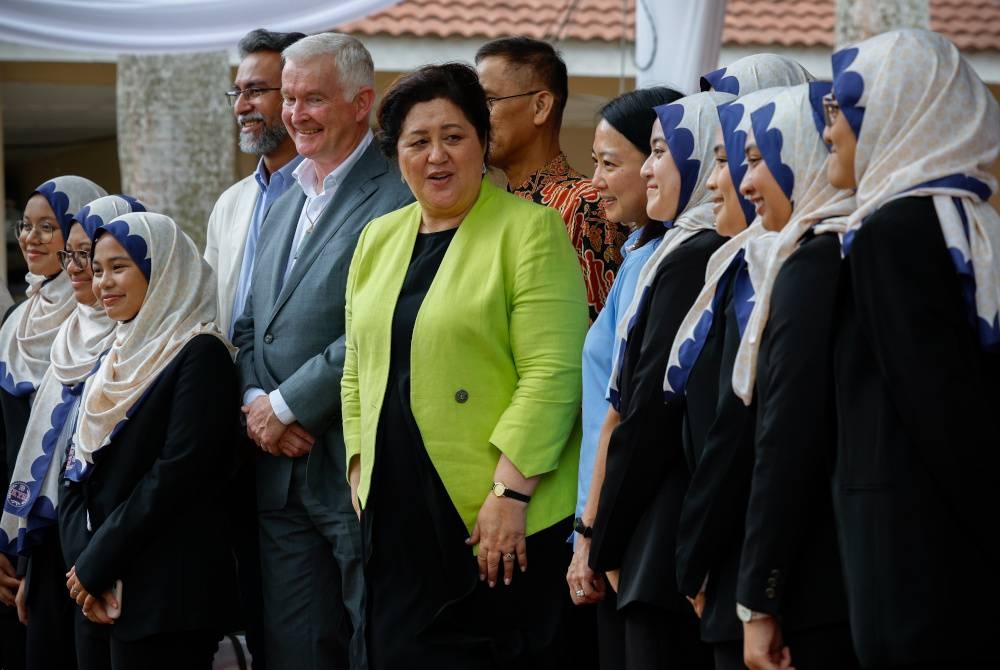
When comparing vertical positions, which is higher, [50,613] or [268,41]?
[268,41]

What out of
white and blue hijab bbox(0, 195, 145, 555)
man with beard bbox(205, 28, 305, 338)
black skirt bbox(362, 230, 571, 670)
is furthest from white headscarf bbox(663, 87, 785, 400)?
white and blue hijab bbox(0, 195, 145, 555)

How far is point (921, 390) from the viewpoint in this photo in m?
2.25

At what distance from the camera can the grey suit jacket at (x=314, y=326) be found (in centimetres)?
401

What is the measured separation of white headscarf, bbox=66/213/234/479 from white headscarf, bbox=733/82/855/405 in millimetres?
2000

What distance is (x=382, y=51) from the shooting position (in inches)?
480

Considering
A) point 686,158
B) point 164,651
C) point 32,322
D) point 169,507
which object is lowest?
point 164,651

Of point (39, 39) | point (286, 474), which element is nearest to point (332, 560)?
point (286, 474)

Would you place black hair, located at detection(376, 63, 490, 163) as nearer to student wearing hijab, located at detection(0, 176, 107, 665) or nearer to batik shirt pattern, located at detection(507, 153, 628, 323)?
batik shirt pattern, located at detection(507, 153, 628, 323)

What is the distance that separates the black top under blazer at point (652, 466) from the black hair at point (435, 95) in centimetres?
89

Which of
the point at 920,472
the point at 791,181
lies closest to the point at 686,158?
the point at 791,181

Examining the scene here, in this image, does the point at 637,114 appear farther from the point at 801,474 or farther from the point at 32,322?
the point at 32,322

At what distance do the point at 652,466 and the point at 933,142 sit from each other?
0.92m

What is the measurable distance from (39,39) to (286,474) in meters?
2.60

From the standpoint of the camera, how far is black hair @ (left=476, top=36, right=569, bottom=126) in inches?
172
